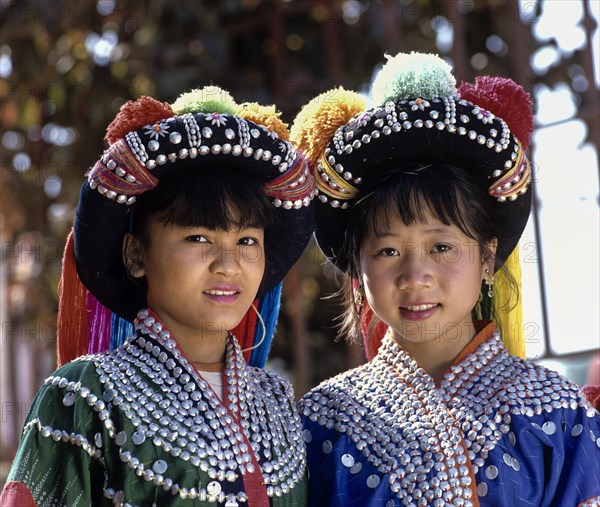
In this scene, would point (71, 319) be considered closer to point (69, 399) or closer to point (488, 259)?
point (69, 399)

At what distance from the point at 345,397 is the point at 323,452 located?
0.15m

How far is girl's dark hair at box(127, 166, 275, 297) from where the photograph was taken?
241 cm

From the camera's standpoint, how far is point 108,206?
240 centimetres

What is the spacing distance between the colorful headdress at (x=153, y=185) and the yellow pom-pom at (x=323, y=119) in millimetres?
130

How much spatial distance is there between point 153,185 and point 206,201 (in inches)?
4.8

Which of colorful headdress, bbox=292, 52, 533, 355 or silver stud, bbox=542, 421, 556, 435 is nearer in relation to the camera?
silver stud, bbox=542, 421, 556, 435

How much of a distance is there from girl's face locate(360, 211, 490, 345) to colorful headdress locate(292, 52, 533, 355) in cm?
14

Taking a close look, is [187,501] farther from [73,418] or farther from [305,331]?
[305,331]

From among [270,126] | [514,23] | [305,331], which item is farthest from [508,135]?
[305,331]

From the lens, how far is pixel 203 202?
7.91ft

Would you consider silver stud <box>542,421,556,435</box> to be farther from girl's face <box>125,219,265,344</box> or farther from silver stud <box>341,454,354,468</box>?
girl's face <box>125,219,265,344</box>

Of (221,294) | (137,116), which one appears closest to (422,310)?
(221,294)

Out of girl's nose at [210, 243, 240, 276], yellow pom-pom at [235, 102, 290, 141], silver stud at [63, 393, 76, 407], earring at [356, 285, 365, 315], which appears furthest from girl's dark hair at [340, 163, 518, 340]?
silver stud at [63, 393, 76, 407]

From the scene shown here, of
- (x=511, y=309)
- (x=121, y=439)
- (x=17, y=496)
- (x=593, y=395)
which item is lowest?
(x=17, y=496)
